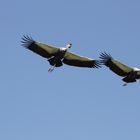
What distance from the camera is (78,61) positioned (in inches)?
3452

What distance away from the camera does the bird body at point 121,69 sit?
8769 cm

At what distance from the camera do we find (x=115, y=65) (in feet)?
289

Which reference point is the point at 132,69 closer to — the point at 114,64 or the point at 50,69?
the point at 114,64

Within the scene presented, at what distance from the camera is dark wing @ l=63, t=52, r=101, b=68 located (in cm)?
8700

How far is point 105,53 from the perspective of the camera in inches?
3457

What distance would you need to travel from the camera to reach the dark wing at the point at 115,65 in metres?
87.7

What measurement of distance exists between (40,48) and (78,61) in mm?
3438

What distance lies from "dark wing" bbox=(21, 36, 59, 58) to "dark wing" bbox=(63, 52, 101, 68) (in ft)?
4.45

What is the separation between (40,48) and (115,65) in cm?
619

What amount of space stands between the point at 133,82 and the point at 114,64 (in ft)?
6.70

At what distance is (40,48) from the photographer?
8612cm

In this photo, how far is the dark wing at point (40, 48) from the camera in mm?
85625

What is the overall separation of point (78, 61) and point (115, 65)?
290 centimetres

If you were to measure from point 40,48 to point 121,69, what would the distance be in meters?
6.72
